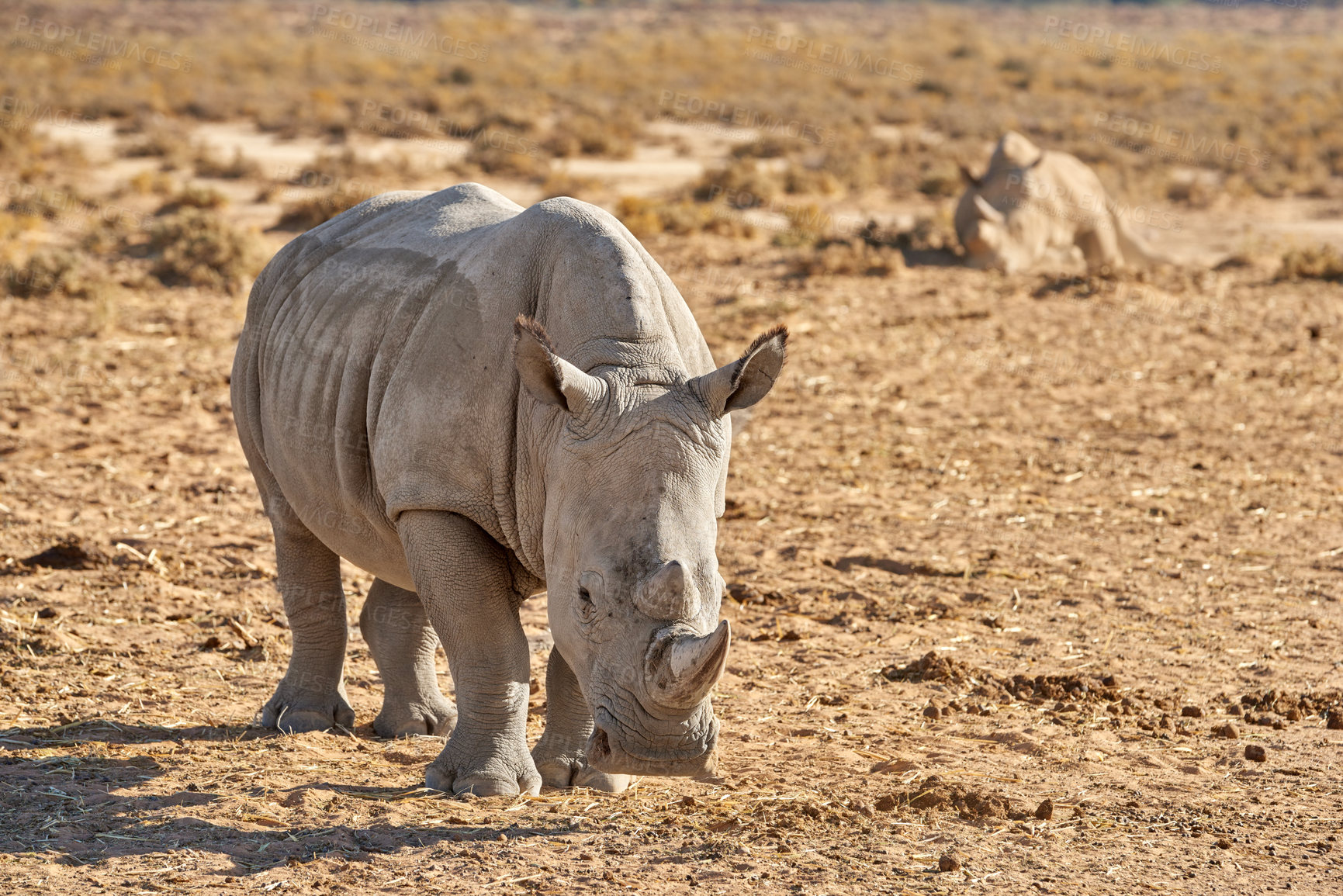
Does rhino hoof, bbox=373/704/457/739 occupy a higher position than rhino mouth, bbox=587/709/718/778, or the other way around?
rhino mouth, bbox=587/709/718/778

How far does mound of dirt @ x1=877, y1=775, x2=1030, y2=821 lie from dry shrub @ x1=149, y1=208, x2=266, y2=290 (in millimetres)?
10662

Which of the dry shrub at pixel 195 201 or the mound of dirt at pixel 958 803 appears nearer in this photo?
the mound of dirt at pixel 958 803

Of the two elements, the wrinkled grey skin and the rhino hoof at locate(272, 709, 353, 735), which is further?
the rhino hoof at locate(272, 709, 353, 735)

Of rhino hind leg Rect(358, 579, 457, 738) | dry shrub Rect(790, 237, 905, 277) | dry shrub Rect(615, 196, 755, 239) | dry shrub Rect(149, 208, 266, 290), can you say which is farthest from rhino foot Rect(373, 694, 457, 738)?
dry shrub Rect(615, 196, 755, 239)

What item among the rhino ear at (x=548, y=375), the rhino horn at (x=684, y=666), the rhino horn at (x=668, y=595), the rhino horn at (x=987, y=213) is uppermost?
the rhino ear at (x=548, y=375)

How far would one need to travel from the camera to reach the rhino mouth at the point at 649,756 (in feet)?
13.1

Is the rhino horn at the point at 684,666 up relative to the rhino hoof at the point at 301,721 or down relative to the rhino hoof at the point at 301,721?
up

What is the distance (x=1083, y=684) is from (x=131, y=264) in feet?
38.3

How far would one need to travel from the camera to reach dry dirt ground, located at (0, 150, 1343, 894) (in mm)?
4574

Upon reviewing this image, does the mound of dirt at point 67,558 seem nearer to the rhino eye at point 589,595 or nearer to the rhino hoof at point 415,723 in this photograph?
the rhino hoof at point 415,723

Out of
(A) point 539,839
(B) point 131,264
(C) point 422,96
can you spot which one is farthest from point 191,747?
(C) point 422,96

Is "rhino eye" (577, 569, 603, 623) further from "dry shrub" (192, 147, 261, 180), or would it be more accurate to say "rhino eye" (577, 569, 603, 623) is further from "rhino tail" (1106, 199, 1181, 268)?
"dry shrub" (192, 147, 261, 180)

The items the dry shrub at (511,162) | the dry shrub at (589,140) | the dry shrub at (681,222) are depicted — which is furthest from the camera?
the dry shrub at (589,140)

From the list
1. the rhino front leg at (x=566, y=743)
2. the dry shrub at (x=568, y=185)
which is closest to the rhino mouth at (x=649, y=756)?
the rhino front leg at (x=566, y=743)
